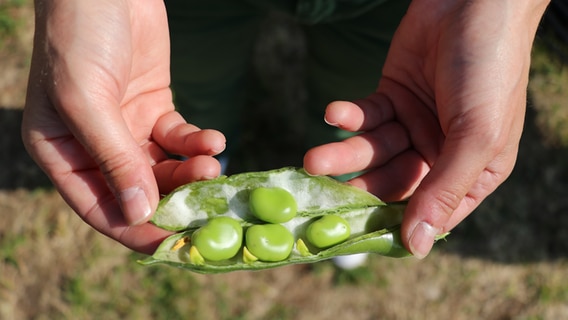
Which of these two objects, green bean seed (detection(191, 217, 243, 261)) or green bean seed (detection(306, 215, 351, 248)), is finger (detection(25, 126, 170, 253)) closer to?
green bean seed (detection(191, 217, 243, 261))

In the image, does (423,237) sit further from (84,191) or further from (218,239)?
A: (84,191)

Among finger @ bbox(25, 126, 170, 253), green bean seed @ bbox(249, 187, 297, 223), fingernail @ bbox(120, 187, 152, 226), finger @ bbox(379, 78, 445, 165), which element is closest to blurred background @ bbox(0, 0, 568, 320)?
finger @ bbox(379, 78, 445, 165)

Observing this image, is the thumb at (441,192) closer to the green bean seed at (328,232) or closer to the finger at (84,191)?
the green bean seed at (328,232)

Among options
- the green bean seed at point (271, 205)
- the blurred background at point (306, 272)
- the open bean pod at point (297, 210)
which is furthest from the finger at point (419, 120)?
the blurred background at point (306, 272)

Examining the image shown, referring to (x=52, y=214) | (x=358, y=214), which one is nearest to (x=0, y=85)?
(x=52, y=214)

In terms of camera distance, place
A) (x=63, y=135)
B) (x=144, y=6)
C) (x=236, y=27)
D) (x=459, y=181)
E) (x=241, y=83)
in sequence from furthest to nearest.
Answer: (x=241, y=83) < (x=236, y=27) < (x=144, y=6) < (x=63, y=135) < (x=459, y=181)

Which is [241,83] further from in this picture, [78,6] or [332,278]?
[78,6]
